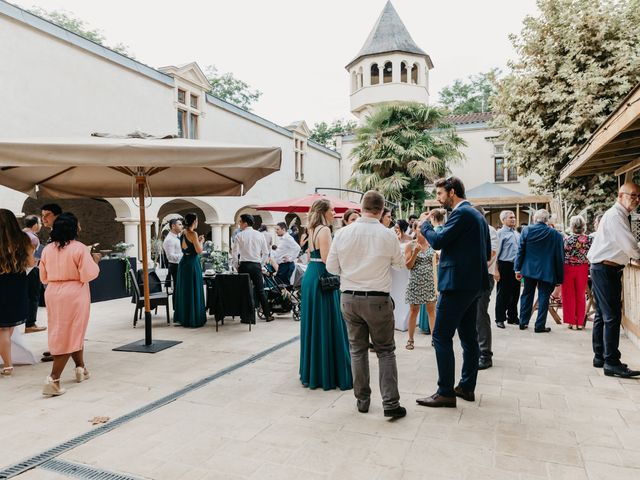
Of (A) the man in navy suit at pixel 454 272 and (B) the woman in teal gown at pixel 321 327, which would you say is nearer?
(A) the man in navy suit at pixel 454 272

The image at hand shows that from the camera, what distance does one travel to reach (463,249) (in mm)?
3621

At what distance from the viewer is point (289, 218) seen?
26.3 meters

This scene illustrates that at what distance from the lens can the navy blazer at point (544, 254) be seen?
22.4 ft

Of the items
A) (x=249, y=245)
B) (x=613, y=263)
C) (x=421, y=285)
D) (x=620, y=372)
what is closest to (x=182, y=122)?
(x=249, y=245)

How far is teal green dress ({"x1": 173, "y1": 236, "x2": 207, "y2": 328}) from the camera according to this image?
7316mm

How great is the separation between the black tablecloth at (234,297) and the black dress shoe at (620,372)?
15.0ft

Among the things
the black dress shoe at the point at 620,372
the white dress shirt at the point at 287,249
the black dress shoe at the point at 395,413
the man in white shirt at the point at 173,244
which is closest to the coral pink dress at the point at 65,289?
the black dress shoe at the point at 395,413

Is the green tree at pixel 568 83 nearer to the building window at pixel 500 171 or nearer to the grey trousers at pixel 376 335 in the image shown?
the grey trousers at pixel 376 335

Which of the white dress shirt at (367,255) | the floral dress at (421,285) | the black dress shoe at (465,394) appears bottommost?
the black dress shoe at (465,394)

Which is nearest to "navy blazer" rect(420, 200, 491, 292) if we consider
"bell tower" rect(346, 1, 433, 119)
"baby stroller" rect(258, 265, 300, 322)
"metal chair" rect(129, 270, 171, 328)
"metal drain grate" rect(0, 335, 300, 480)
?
"metal drain grate" rect(0, 335, 300, 480)

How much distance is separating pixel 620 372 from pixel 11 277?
6.15 meters

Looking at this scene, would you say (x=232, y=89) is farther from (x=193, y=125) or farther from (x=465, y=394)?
(x=465, y=394)

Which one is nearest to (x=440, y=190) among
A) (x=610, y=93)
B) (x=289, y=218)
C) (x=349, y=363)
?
(x=349, y=363)

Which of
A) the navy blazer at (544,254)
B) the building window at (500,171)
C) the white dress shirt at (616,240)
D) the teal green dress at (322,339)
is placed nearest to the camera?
the teal green dress at (322,339)
